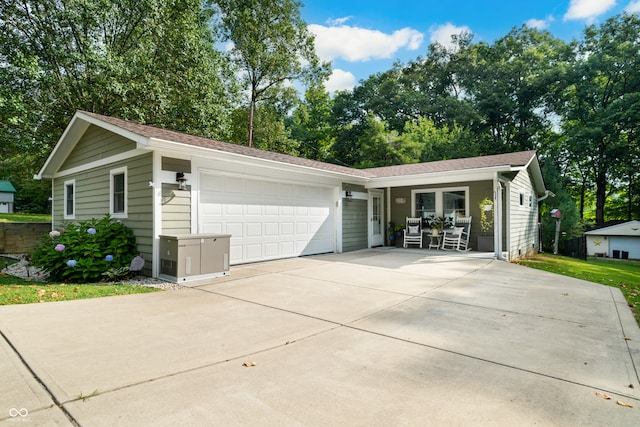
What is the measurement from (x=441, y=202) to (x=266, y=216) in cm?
615

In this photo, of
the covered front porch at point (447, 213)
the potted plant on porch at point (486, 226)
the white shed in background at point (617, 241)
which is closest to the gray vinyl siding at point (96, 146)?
the covered front porch at point (447, 213)

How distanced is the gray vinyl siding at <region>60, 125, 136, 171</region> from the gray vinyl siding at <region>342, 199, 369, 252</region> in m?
6.13

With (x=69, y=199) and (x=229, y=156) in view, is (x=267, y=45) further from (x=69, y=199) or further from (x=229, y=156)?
(x=229, y=156)

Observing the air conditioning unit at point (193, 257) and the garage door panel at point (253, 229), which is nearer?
the air conditioning unit at point (193, 257)

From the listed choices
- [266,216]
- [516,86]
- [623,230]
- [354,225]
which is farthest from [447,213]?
[623,230]

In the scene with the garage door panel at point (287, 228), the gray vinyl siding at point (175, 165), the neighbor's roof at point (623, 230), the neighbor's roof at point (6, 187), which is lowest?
the neighbor's roof at point (623, 230)

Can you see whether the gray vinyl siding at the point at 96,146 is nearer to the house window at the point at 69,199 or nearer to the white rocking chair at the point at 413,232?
the house window at the point at 69,199

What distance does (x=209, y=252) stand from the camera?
6172 millimetres

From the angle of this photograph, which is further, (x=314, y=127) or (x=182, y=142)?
(x=314, y=127)

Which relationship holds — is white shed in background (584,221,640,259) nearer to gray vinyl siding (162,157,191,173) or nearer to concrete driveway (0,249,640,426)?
concrete driveway (0,249,640,426)

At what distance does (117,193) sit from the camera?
24.5 ft

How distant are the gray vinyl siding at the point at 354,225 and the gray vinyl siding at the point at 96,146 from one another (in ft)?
20.1

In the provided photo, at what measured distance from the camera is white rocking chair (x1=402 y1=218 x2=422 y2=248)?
1139 cm

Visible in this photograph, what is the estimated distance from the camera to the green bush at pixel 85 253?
602 cm
